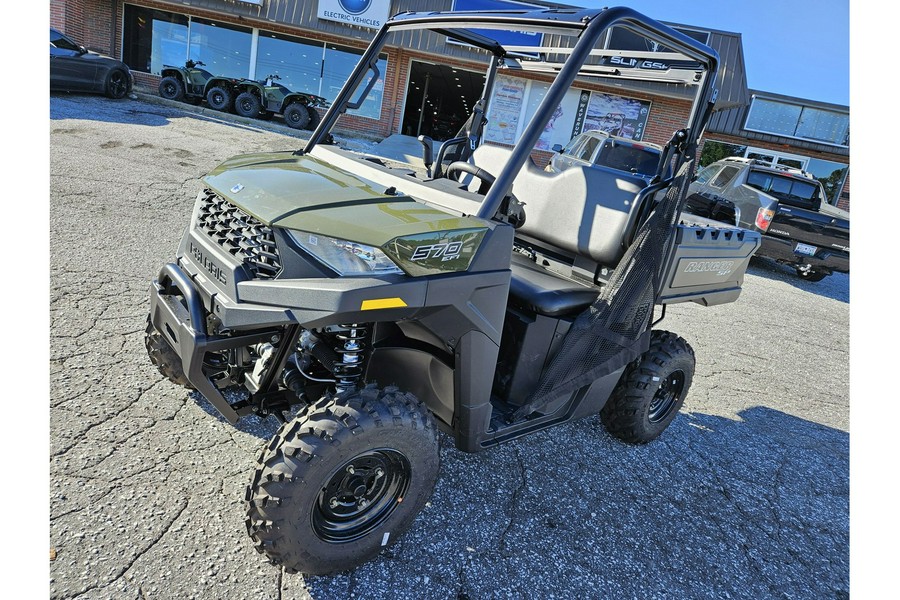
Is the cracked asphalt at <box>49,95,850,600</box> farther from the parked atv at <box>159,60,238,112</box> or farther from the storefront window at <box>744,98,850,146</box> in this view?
the storefront window at <box>744,98,850,146</box>

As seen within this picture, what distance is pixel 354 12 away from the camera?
14820 millimetres

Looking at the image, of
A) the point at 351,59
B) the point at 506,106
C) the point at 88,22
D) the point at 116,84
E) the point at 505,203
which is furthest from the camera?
the point at 88,22

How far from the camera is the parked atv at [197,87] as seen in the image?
46.5 ft

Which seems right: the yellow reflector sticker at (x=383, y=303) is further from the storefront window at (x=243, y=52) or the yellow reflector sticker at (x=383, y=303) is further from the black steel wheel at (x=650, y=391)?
the storefront window at (x=243, y=52)

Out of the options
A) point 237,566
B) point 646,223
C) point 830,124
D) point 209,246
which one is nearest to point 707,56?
point 646,223

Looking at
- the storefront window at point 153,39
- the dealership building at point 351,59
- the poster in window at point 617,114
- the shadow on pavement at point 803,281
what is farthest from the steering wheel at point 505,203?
the storefront window at point 153,39

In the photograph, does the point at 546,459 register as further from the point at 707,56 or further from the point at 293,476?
the point at 707,56

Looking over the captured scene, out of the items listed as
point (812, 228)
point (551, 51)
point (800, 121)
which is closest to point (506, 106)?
point (812, 228)

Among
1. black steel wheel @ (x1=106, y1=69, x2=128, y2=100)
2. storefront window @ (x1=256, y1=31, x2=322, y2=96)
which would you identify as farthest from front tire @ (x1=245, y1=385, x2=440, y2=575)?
storefront window @ (x1=256, y1=31, x2=322, y2=96)

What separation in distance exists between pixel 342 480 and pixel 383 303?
2.38 feet

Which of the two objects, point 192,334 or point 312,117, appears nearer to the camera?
point 192,334

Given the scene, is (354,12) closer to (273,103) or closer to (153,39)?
(273,103)

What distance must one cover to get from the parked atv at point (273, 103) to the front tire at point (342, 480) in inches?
529

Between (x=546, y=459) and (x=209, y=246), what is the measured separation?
6.93 feet
